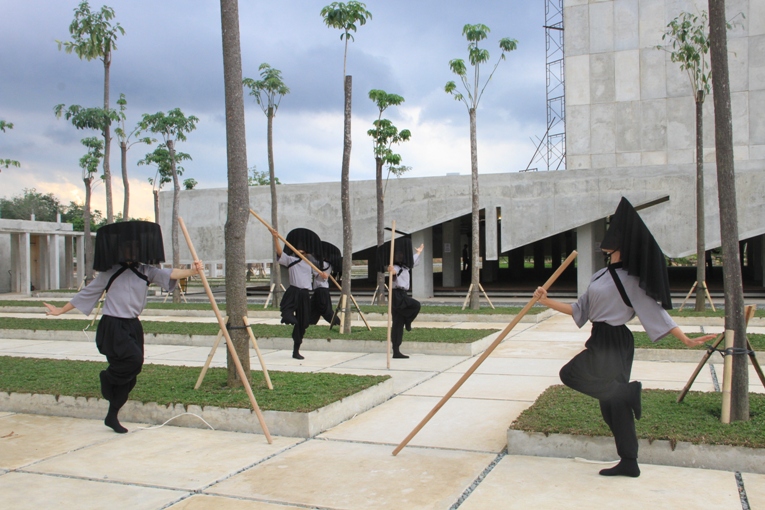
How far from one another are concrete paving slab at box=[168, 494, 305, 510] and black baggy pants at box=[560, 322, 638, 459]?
213 centimetres

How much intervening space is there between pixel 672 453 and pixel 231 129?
5.27 meters

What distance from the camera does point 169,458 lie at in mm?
5535

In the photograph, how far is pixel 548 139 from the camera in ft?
128

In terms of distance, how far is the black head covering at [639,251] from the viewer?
477 centimetres

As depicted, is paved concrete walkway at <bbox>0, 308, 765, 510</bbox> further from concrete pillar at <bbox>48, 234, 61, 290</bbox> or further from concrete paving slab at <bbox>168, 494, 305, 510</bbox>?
concrete pillar at <bbox>48, 234, 61, 290</bbox>

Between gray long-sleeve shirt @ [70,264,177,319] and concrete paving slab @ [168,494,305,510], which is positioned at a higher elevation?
gray long-sleeve shirt @ [70,264,177,319]

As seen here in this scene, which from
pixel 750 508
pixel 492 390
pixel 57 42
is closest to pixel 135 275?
pixel 492 390

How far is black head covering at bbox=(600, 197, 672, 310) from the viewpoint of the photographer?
477 centimetres

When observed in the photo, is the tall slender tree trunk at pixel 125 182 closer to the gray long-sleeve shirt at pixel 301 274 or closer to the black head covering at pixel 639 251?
the gray long-sleeve shirt at pixel 301 274

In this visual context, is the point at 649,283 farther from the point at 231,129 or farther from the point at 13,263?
the point at 13,263

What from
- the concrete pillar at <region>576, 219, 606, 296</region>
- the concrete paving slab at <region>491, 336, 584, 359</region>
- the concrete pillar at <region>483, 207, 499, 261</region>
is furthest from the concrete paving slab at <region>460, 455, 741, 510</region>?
the concrete pillar at <region>576, 219, 606, 296</region>

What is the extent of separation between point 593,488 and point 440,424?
2.07 m

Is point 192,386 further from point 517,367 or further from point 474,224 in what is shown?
point 474,224

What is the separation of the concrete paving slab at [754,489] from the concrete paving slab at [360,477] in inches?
67.3
